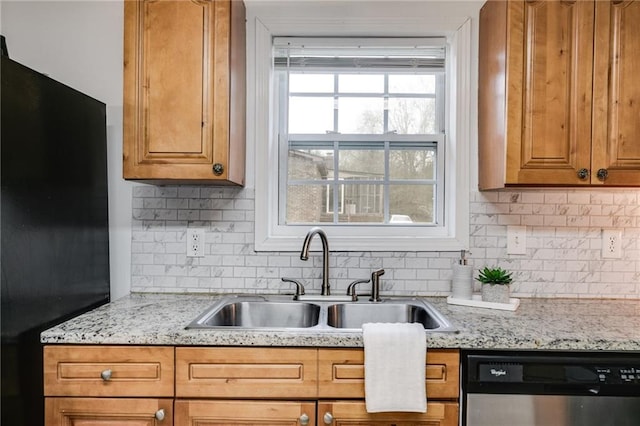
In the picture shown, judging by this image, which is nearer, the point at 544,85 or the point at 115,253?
the point at 544,85

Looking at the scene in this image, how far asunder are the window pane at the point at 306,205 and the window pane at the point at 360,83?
1.81ft

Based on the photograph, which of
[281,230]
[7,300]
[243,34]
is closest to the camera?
[7,300]

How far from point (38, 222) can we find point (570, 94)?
2.05m

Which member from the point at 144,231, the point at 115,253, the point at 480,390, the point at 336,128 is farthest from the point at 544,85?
the point at 115,253

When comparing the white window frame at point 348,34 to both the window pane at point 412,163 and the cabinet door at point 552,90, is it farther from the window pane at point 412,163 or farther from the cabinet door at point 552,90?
the cabinet door at point 552,90

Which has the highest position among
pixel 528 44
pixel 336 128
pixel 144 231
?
pixel 528 44

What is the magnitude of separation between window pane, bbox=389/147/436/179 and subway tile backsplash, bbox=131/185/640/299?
266 millimetres

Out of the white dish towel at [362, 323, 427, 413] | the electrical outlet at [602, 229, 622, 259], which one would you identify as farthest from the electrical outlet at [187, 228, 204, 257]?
the electrical outlet at [602, 229, 622, 259]

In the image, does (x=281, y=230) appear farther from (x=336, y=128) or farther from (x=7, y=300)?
(x=7, y=300)

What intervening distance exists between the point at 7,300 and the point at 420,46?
199 centimetres

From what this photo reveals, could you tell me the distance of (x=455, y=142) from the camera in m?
1.91

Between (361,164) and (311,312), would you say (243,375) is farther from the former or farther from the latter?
(361,164)

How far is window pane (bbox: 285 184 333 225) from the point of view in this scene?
203cm

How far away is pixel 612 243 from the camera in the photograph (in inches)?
73.7
